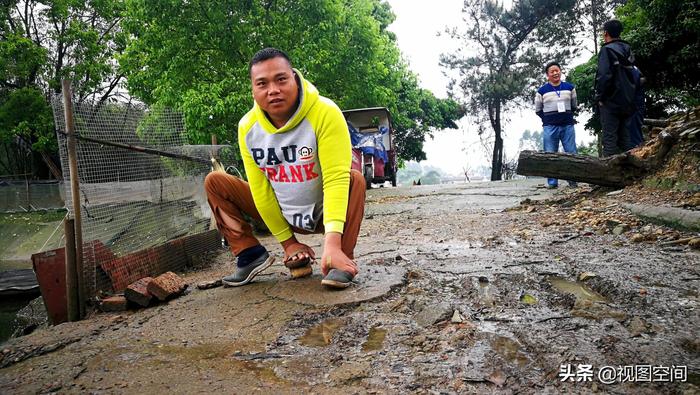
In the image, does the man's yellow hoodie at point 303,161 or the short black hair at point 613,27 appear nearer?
the man's yellow hoodie at point 303,161

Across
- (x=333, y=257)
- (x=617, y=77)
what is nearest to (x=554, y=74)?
(x=617, y=77)

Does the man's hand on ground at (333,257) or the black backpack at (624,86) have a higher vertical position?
the black backpack at (624,86)

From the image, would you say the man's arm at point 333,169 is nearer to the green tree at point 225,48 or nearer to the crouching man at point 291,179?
the crouching man at point 291,179

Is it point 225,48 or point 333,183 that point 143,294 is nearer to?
point 333,183

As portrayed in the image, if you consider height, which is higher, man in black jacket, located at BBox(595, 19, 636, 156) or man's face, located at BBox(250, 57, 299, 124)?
man in black jacket, located at BBox(595, 19, 636, 156)

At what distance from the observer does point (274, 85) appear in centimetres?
210

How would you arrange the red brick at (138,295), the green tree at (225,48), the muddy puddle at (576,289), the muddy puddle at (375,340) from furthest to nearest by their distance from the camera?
the green tree at (225,48), the red brick at (138,295), the muddy puddle at (576,289), the muddy puddle at (375,340)

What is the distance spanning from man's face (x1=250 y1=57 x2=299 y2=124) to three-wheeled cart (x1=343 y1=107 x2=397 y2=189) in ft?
25.9

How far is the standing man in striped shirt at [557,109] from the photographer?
19.5ft

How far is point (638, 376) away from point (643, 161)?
3580mm

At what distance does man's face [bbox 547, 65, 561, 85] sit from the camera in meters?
5.97

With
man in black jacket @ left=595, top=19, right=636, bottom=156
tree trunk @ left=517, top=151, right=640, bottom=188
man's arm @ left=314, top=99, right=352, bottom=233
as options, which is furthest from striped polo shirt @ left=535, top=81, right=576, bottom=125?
man's arm @ left=314, top=99, right=352, bottom=233

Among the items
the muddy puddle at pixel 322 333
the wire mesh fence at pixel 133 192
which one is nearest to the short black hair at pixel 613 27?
the wire mesh fence at pixel 133 192

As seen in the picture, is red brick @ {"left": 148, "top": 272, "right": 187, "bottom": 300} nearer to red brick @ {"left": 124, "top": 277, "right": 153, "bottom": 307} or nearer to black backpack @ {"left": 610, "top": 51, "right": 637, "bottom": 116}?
red brick @ {"left": 124, "top": 277, "right": 153, "bottom": 307}
